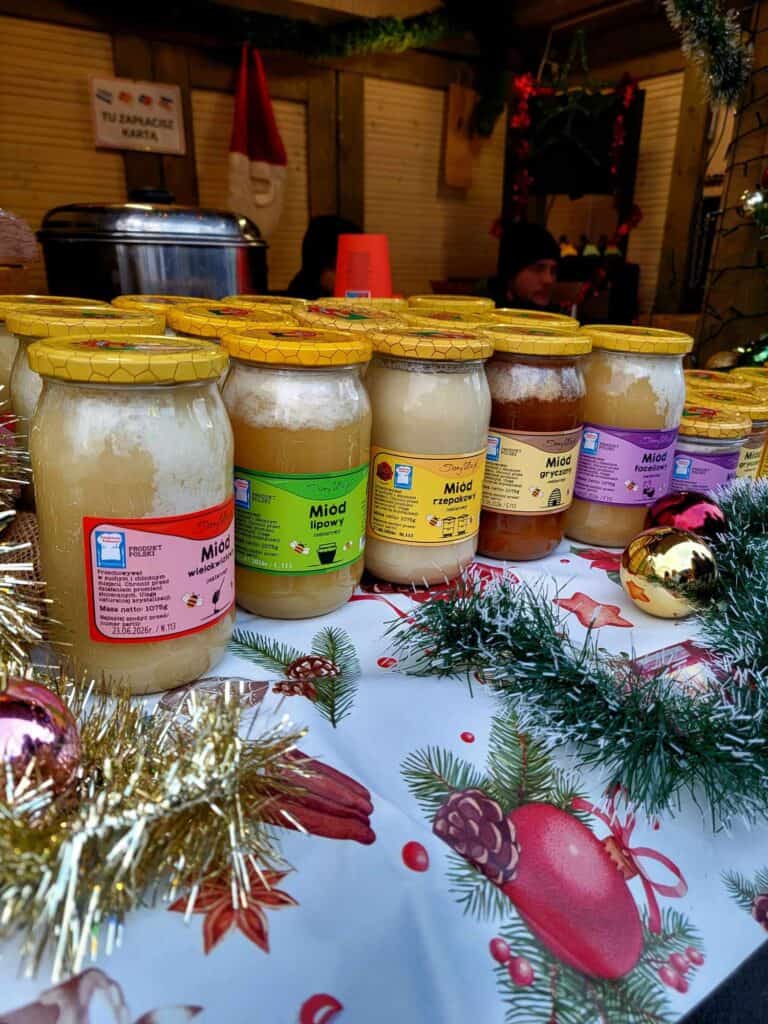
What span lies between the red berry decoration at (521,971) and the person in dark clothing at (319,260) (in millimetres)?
2247

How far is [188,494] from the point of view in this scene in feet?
1.59

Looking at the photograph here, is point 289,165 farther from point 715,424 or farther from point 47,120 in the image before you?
point 715,424

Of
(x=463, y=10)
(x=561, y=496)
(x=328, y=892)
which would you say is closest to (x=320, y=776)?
(x=328, y=892)

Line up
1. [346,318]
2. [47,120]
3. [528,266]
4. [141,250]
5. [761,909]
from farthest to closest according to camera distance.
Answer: [528,266] → [47,120] → [141,250] → [346,318] → [761,909]

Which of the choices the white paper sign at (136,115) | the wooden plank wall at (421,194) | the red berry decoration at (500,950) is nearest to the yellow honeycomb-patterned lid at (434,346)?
the red berry decoration at (500,950)

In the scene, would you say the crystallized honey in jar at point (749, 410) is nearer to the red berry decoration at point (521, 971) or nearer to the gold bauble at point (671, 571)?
the gold bauble at point (671, 571)

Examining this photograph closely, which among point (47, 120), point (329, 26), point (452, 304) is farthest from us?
point (329, 26)

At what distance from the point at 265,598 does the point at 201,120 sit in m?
2.82

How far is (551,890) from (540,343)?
477 millimetres

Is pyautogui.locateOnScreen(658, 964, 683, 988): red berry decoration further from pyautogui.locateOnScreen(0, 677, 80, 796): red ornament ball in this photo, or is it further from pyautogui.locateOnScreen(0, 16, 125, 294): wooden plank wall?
pyautogui.locateOnScreen(0, 16, 125, 294): wooden plank wall

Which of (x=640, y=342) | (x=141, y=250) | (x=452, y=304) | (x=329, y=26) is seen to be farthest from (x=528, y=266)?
(x=640, y=342)

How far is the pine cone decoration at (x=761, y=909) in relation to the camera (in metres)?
0.44

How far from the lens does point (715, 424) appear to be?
846 mm

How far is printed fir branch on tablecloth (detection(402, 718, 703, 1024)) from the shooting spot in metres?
0.37
